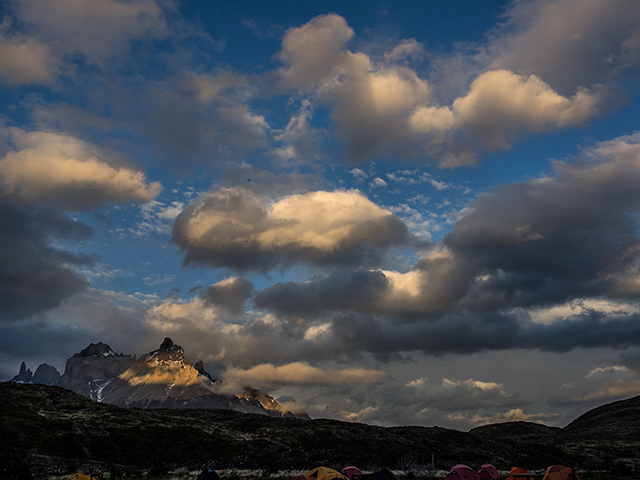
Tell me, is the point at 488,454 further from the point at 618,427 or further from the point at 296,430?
the point at 618,427

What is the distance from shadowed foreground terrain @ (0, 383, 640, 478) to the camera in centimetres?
8131

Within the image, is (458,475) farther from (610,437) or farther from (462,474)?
(610,437)

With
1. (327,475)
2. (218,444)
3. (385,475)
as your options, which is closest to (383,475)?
(385,475)

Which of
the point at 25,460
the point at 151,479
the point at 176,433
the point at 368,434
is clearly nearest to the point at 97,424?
the point at 176,433

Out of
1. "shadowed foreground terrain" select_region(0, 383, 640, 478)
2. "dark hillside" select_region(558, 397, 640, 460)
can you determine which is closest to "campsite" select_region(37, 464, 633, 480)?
"shadowed foreground terrain" select_region(0, 383, 640, 478)

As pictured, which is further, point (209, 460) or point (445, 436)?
point (445, 436)

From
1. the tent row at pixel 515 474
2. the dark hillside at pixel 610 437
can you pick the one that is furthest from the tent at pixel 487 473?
the dark hillside at pixel 610 437

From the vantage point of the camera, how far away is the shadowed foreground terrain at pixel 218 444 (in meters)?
81.3

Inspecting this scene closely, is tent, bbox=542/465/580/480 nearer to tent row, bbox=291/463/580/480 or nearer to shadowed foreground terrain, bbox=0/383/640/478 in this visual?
tent row, bbox=291/463/580/480

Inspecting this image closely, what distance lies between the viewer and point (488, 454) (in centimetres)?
11025

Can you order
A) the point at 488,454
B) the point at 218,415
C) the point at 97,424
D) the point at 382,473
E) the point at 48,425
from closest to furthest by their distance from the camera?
1. the point at 382,473
2. the point at 48,425
3. the point at 97,424
4. the point at 488,454
5. the point at 218,415

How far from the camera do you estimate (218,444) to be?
9938 centimetres

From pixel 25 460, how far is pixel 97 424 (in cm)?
4244

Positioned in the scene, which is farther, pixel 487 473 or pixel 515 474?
pixel 487 473
